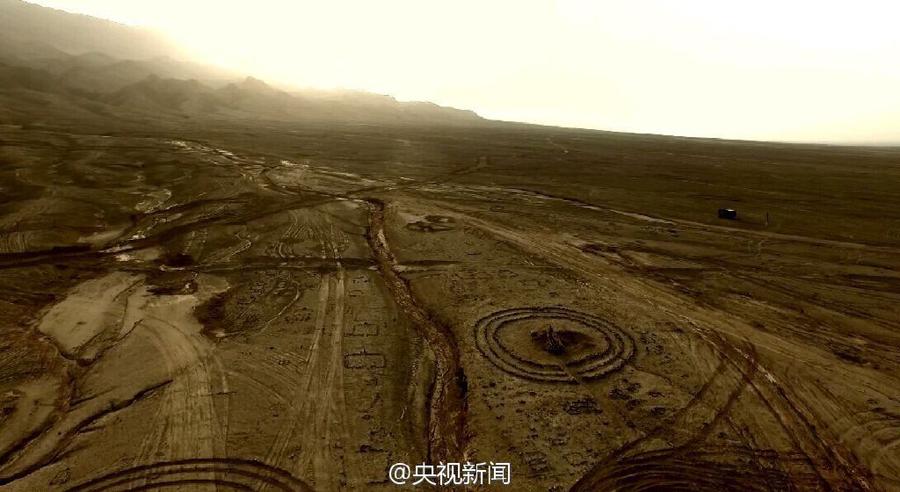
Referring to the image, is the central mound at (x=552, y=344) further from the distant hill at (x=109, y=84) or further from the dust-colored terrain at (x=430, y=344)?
the distant hill at (x=109, y=84)

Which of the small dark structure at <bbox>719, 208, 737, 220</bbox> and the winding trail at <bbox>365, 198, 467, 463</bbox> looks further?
the small dark structure at <bbox>719, 208, 737, 220</bbox>

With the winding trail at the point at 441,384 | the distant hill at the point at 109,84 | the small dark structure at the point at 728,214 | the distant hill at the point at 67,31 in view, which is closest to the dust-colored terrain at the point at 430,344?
the winding trail at the point at 441,384

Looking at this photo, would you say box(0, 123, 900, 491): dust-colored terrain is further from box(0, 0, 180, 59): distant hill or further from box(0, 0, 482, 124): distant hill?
box(0, 0, 180, 59): distant hill

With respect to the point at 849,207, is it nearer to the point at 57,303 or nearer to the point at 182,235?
the point at 182,235

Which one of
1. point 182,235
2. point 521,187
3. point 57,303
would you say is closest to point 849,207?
→ point 521,187

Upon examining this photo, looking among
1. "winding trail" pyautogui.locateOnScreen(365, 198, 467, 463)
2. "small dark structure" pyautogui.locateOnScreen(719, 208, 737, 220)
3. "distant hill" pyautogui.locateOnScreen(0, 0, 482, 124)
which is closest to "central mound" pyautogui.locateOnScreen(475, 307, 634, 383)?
"winding trail" pyautogui.locateOnScreen(365, 198, 467, 463)
